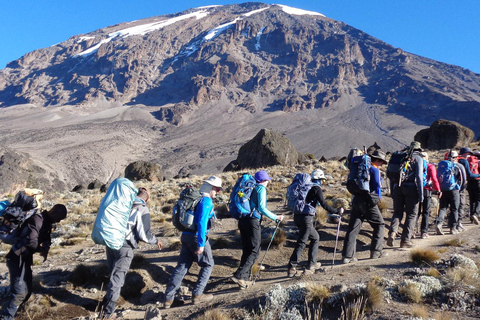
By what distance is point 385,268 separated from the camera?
535 centimetres

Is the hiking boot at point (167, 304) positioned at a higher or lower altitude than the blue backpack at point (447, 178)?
lower

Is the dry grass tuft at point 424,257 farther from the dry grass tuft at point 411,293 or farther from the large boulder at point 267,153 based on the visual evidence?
the large boulder at point 267,153

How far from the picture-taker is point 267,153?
26250 mm

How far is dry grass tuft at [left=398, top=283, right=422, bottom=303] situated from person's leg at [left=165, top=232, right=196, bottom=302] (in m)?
2.68

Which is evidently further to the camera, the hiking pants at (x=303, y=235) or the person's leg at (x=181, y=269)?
the hiking pants at (x=303, y=235)

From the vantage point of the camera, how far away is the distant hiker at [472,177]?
8.23 meters

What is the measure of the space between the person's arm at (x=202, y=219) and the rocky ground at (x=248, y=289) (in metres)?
0.83

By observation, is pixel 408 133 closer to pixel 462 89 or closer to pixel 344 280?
pixel 462 89

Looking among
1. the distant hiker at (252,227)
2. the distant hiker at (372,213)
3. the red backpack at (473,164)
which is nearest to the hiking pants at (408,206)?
the distant hiker at (372,213)

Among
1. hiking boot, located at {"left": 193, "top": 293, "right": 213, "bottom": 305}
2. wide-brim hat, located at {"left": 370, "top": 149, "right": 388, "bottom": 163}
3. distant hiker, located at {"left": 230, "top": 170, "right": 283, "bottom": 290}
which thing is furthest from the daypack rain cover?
wide-brim hat, located at {"left": 370, "top": 149, "right": 388, "bottom": 163}

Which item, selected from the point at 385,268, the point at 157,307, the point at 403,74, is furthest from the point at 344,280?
the point at 403,74

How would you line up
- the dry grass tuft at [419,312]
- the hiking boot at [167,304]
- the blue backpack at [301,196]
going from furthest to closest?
the blue backpack at [301,196]
the hiking boot at [167,304]
the dry grass tuft at [419,312]

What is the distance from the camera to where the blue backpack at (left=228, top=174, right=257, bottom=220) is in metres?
5.29

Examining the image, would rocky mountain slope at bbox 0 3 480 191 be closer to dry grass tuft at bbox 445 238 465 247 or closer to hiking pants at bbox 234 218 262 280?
hiking pants at bbox 234 218 262 280
